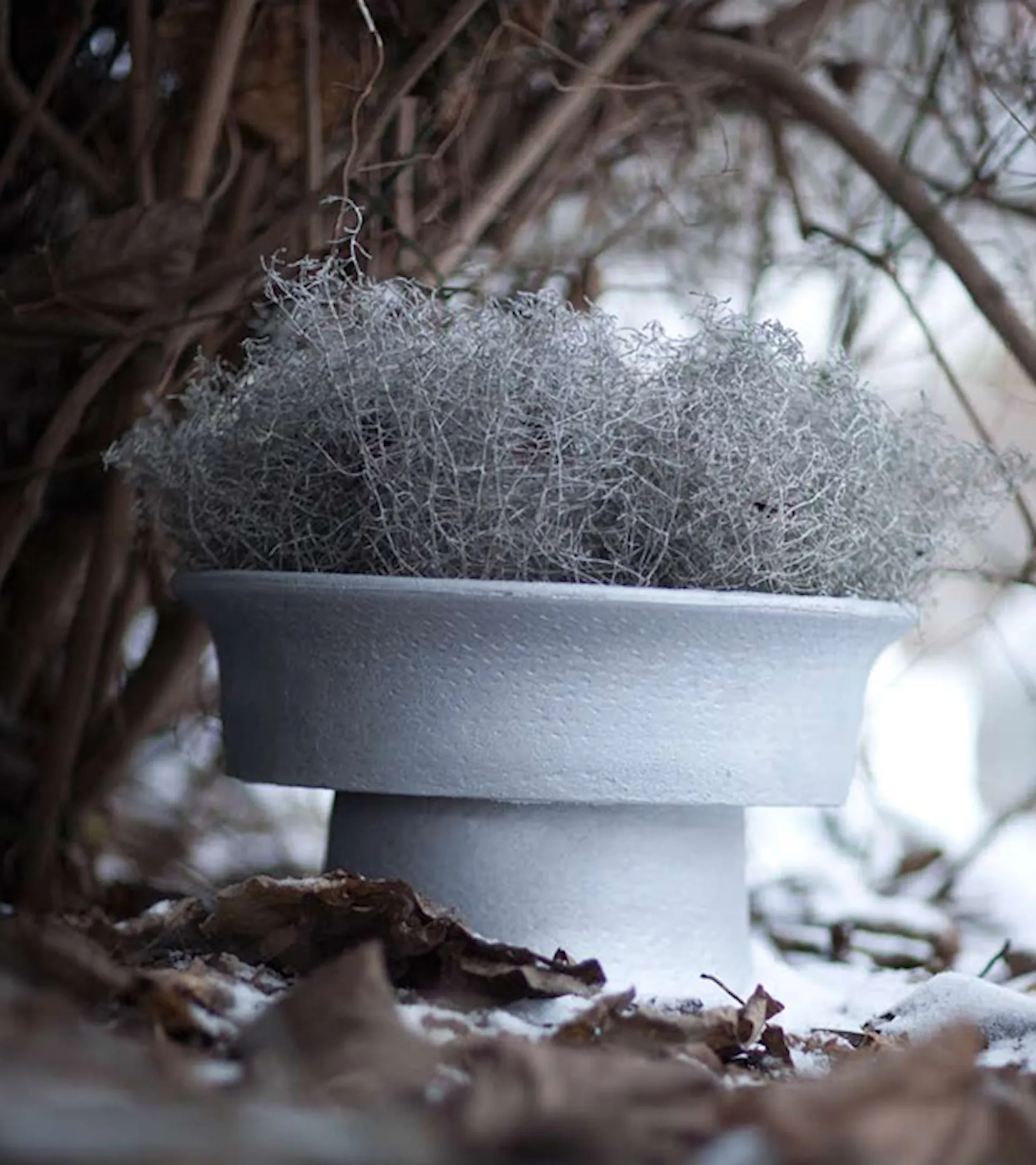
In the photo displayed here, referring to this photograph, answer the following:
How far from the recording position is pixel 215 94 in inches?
29.0

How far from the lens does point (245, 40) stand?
807mm

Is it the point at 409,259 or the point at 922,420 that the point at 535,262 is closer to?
the point at 409,259

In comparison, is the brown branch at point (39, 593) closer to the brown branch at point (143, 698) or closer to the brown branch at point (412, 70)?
the brown branch at point (143, 698)


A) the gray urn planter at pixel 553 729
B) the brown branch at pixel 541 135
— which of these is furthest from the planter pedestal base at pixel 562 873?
the brown branch at pixel 541 135

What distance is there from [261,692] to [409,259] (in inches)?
12.1

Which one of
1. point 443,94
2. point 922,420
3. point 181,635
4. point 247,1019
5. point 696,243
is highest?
point 696,243

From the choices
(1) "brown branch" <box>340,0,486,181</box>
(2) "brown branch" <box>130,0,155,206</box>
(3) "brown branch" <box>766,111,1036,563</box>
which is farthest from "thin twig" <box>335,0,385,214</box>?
(3) "brown branch" <box>766,111,1036,563</box>

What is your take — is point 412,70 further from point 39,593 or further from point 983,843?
point 983,843

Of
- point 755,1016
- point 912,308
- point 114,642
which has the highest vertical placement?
point 912,308

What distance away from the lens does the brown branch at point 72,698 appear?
79cm

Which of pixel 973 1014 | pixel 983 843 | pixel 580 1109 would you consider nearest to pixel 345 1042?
pixel 580 1109

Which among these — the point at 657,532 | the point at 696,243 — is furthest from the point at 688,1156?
the point at 696,243

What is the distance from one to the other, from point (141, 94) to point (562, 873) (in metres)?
0.46

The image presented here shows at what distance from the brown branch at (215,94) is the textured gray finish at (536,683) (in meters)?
0.26
